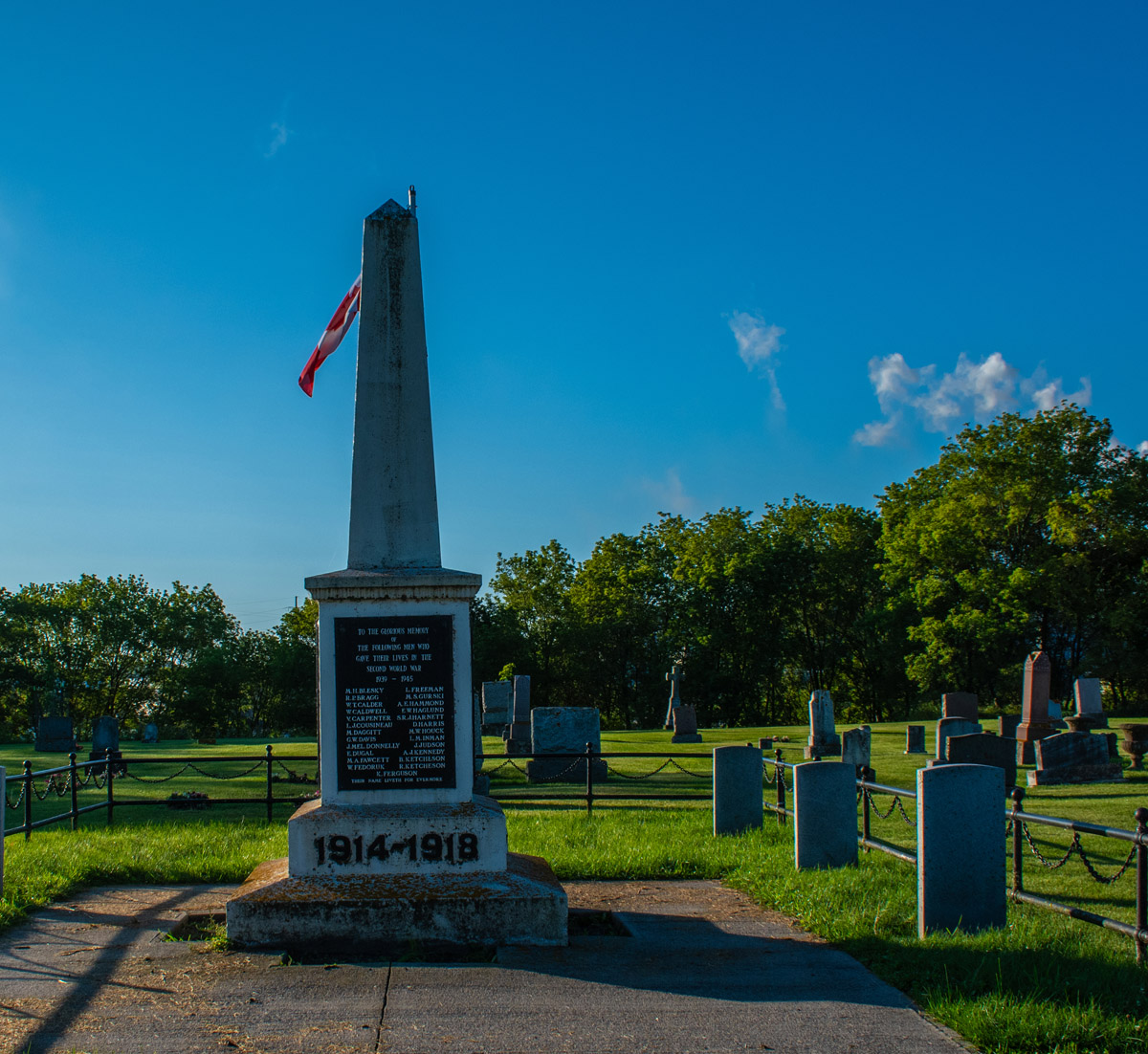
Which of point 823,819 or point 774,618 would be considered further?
point 774,618

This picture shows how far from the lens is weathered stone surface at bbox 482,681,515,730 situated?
35.0 m

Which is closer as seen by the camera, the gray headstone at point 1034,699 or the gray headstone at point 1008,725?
the gray headstone at point 1034,699

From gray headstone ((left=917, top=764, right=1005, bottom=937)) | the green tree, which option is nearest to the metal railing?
gray headstone ((left=917, top=764, right=1005, bottom=937))

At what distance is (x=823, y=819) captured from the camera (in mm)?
8656

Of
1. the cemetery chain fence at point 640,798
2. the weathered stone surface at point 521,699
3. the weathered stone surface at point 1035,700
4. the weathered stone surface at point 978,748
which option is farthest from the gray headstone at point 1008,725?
the weathered stone surface at point 521,699

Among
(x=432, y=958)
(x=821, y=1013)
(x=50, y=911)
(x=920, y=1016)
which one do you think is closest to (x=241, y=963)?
(x=432, y=958)

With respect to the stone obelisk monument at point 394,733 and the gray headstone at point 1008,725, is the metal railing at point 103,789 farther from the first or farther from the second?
the gray headstone at point 1008,725

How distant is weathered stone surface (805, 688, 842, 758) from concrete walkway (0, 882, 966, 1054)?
1944 cm

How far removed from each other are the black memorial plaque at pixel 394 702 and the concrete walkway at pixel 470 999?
131 cm

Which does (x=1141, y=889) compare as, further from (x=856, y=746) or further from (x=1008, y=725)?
(x=1008, y=725)

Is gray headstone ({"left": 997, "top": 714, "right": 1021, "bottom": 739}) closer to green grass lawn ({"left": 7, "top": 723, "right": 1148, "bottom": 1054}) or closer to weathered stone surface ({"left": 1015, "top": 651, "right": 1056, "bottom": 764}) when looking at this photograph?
weathered stone surface ({"left": 1015, "top": 651, "right": 1056, "bottom": 764})

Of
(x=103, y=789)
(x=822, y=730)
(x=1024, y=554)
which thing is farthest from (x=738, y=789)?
(x=1024, y=554)

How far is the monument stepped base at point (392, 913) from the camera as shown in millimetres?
6254

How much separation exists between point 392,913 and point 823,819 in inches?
163
